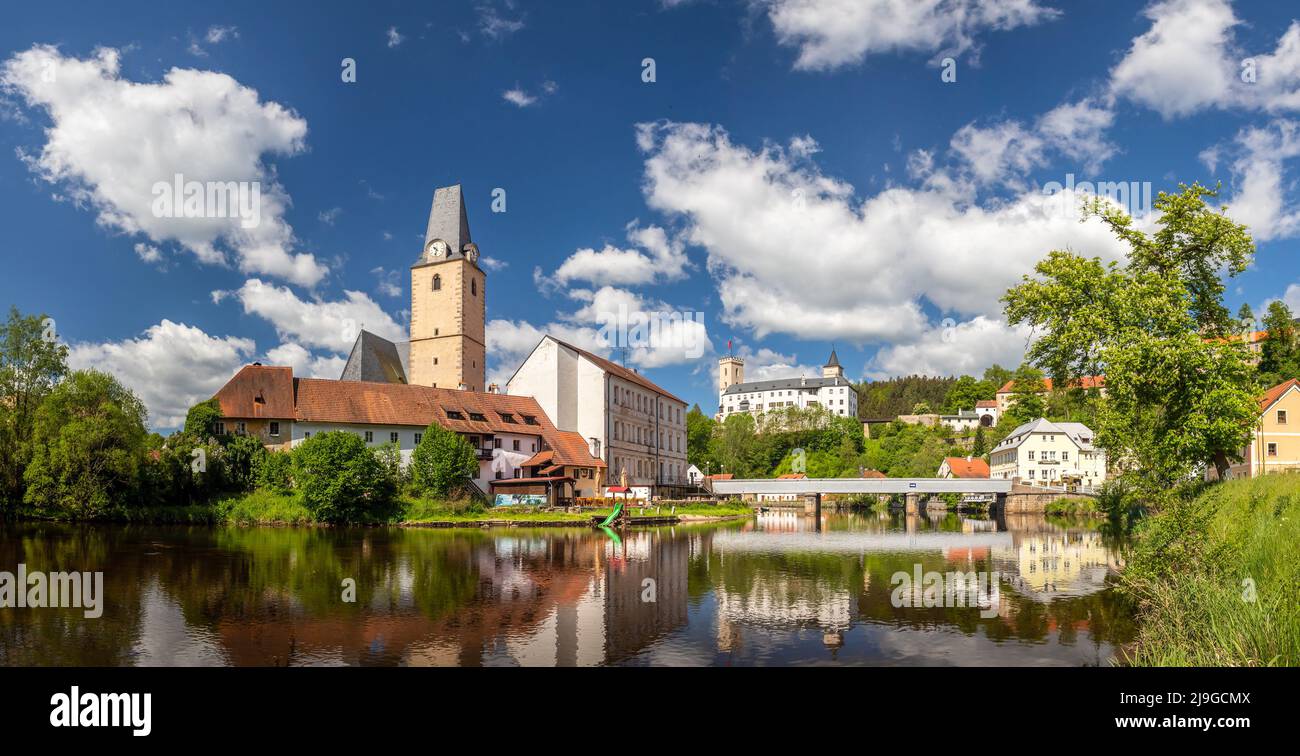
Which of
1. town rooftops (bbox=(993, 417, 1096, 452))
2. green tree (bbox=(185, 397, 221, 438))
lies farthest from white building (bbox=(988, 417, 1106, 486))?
green tree (bbox=(185, 397, 221, 438))

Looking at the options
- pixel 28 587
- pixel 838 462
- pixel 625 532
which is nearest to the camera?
pixel 28 587

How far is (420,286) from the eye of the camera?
71.2 meters

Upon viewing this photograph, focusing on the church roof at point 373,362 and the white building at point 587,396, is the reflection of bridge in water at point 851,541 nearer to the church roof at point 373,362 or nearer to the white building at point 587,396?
the white building at point 587,396

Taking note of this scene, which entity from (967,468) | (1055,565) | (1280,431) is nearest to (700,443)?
(967,468)

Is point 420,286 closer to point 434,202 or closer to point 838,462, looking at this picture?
point 434,202

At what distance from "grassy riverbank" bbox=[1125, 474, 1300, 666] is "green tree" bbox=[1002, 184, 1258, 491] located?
2583mm

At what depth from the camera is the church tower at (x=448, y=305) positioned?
6906cm

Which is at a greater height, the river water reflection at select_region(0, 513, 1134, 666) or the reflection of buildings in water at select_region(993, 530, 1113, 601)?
the river water reflection at select_region(0, 513, 1134, 666)

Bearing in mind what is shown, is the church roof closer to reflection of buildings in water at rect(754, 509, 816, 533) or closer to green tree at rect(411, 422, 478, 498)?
green tree at rect(411, 422, 478, 498)

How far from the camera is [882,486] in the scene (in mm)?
73625

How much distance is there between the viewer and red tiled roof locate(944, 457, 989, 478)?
320 feet

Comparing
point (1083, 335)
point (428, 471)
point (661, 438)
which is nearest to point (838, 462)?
point (661, 438)
